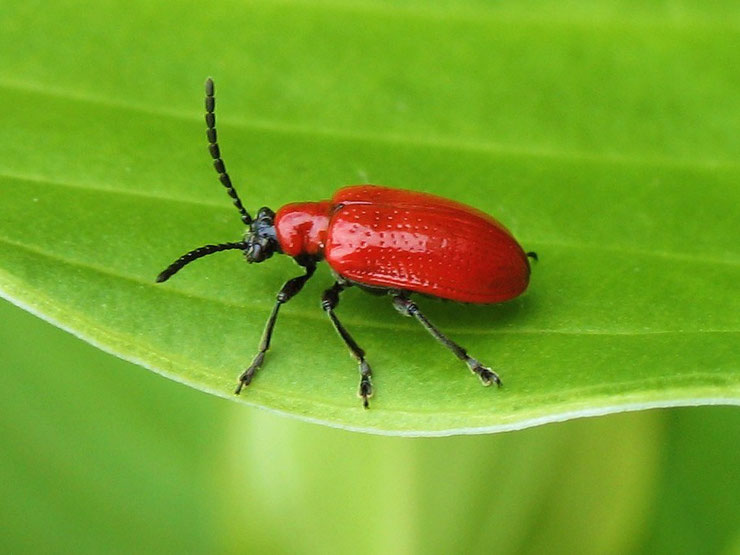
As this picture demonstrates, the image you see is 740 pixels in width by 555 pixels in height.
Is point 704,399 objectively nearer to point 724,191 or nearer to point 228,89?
point 724,191

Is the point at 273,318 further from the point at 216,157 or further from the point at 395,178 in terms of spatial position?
the point at 395,178

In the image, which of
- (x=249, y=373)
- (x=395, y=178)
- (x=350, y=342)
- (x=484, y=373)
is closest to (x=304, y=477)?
(x=350, y=342)

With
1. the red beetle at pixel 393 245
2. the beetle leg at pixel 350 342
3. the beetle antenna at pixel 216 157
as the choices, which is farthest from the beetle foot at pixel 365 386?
the beetle antenna at pixel 216 157

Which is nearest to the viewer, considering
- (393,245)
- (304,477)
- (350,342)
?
(350,342)

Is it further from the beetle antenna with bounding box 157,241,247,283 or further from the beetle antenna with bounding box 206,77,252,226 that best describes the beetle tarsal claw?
the beetle antenna with bounding box 206,77,252,226

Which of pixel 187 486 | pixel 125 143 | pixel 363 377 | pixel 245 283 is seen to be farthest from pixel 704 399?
pixel 187 486

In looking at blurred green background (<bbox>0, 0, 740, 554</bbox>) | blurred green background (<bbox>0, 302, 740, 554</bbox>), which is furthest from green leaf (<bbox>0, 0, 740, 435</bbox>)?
blurred green background (<bbox>0, 302, 740, 554</bbox>)

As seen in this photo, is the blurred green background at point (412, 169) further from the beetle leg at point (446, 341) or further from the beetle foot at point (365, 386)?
the beetle foot at point (365, 386)

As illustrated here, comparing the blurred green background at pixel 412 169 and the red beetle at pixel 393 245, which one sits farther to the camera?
the blurred green background at pixel 412 169
